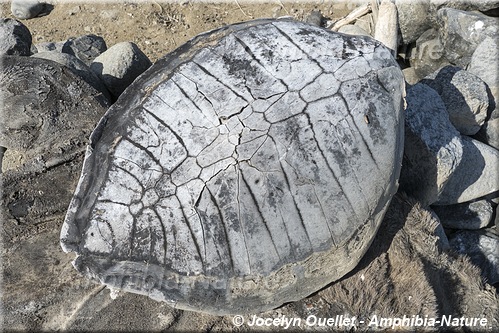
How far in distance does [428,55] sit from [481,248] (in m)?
1.56

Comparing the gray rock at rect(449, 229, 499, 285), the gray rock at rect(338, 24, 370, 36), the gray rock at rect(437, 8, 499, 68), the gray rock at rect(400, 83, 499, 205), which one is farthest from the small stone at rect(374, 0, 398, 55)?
the gray rock at rect(449, 229, 499, 285)

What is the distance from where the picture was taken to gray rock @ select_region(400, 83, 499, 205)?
8.91ft

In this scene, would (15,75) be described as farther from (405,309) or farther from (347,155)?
(405,309)

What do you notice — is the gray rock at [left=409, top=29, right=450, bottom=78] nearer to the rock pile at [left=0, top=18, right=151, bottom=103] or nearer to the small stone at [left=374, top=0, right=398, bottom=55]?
the small stone at [left=374, top=0, right=398, bottom=55]

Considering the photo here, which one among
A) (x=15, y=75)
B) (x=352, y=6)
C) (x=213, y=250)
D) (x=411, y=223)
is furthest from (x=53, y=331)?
(x=352, y=6)

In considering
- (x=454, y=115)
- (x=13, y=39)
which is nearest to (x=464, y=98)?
(x=454, y=115)

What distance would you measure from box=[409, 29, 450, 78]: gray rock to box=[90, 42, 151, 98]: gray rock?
209 centimetres

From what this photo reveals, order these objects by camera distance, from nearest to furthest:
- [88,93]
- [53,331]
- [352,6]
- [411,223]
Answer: [53,331], [411,223], [88,93], [352,6]

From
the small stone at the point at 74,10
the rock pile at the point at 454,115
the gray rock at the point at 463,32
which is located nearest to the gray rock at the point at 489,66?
the rock pile at the point at 454,115

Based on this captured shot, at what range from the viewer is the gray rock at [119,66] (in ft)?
10.7

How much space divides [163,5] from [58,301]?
3236 millimetres

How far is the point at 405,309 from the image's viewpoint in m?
2.40

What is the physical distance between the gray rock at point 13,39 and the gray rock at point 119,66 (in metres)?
0.50

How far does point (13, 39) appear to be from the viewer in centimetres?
342
